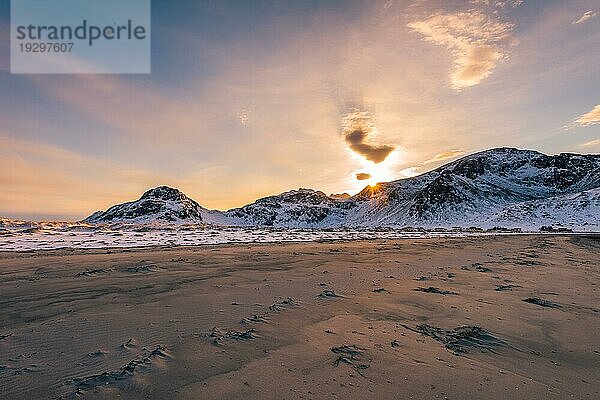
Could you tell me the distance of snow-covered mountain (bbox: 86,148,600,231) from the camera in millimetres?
76988

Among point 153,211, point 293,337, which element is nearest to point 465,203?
point 153,211

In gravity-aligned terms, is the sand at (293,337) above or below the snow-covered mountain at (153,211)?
below

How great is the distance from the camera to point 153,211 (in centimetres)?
12388

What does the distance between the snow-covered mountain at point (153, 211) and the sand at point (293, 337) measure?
108876mm

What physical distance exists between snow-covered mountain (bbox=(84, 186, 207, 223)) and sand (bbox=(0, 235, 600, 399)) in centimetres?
10888

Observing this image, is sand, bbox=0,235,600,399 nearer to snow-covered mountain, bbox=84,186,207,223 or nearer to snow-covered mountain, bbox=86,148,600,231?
snow-covered mountain, bbox=86,148,600,231

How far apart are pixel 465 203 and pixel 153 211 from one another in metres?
113

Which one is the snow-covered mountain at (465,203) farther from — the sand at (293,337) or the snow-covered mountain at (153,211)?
the sand at (293,337)

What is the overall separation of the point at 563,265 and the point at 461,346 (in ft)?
35.4

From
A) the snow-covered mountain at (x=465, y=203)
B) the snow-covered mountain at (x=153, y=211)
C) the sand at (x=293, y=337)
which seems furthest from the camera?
the snow-covered mountain at (x=153, y=211)

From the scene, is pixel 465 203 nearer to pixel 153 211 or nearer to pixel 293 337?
pixel 153 211

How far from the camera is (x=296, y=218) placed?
573ft

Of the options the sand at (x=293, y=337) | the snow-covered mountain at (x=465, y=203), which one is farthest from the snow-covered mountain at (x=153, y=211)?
the sand at (x=293, y=337)

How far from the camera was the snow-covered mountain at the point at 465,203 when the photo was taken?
253ft
